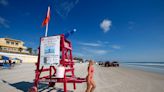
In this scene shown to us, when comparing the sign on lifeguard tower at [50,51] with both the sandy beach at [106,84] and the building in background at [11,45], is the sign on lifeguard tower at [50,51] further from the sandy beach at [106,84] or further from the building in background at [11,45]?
the building in background at [11,45]

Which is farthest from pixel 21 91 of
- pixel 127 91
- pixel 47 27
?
pixel 127 91

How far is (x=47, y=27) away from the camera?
26.0 feet

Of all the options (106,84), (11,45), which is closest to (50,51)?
(106,84)

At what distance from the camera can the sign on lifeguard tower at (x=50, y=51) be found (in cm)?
664

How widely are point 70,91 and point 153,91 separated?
4.42 m

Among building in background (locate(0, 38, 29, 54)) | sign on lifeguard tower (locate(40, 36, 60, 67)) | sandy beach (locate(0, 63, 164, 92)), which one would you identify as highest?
building in background (locate(0, 38, 29, 54))

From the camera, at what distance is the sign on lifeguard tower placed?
6.64 metres

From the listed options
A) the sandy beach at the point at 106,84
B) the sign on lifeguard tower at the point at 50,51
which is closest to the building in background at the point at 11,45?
the sandy beach at the point at 106,84

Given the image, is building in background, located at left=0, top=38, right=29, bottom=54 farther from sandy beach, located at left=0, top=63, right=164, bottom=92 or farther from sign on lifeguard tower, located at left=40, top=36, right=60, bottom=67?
sign on lifeguard tower, located at left=40, top=36, right=60, bottom=67

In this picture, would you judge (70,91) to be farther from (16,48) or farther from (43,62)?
(16,48)

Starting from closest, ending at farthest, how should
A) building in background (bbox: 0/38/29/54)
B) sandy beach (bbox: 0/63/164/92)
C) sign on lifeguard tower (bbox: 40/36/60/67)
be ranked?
sign on lifeguard tower (bbox: 40/36/60/67)
sandy beach (bbox: 0/63/164/92)
building in background (bbox: 0/38/29/54)

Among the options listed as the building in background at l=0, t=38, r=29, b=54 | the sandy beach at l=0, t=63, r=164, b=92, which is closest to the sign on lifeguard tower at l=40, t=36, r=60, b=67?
the sandy beach at l=0, t=63, r=164, b=92

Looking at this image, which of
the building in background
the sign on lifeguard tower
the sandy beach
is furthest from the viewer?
the building in background

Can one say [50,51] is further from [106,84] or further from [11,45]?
[11,45]
